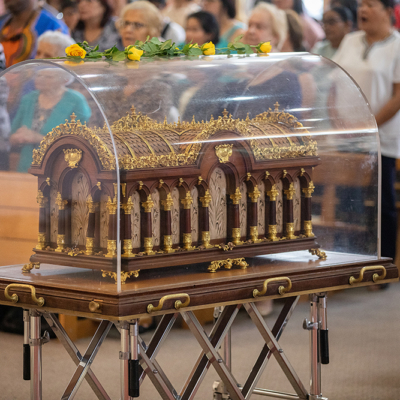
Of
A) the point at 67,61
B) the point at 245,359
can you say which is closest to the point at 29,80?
the point at 67,61

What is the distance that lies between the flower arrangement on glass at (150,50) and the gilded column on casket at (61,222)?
0.55 m

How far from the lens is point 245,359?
493 cm

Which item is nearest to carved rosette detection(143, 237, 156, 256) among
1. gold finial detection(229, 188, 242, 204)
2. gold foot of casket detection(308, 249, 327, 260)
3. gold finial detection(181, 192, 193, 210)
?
gold finial detection(181, 192, 193, 210)

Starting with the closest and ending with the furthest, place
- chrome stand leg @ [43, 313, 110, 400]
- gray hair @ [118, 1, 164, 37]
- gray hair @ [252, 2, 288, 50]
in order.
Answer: chrome stand leg @ [43, 313, 110, 400] → gray hair @ [118, 1, 164, 37] → gray hair @ [252, 2, 288, 50]

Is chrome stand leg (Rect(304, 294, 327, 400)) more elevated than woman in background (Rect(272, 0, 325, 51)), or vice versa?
woman in background (Rect(272, 0, 325, 51))

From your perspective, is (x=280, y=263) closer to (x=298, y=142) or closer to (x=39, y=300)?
(x=298, y=142)

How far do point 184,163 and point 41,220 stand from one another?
567 mm

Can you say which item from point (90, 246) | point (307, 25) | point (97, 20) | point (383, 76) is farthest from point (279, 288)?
point (307, 25)

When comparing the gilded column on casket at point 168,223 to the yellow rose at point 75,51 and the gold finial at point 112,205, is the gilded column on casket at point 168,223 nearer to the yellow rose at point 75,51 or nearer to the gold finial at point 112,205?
the gold finial at point 112,205

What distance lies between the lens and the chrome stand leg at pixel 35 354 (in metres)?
3.21

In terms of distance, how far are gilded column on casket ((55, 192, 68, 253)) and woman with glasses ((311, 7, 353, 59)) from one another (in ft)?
13.8

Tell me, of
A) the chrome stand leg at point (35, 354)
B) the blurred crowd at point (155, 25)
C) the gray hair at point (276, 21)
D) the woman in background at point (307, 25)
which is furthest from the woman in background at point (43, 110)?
the woman in background at point (307, 25)

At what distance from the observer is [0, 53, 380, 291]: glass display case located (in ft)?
9.66

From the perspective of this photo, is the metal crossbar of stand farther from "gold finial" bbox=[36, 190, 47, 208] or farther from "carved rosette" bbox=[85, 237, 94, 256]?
"gold finial" bbox=[36, 190, 47, 208]
